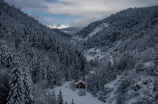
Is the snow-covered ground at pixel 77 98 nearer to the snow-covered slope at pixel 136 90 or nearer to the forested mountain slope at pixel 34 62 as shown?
the snow-covered slope at pixel 136 90

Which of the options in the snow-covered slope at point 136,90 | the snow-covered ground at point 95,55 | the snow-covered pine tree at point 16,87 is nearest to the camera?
the snow-covered pine tree at point 16,87

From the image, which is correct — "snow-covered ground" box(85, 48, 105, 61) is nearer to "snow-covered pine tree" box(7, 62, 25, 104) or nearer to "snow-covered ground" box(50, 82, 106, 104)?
"snow-covered ground" box(50, 82, 106, 104)

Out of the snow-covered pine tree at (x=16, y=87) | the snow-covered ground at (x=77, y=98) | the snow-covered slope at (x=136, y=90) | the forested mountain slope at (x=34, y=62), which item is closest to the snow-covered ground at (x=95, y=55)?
the forested mountain slope at (x=34, y=62)

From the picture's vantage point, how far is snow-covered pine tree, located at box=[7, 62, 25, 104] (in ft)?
52.6

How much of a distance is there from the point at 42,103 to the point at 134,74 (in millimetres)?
21594

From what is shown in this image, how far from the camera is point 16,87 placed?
53.0ft

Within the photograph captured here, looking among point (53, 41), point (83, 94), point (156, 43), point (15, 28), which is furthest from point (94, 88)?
point (15, 28)

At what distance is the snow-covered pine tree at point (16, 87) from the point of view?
16.0 meters

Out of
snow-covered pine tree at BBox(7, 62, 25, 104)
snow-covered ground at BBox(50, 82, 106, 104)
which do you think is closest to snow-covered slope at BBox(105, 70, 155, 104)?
snow-covered ground at BBox(50, 82, 106, 104)

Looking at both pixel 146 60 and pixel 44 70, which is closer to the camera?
pixel 146 60

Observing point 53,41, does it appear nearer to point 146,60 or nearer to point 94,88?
point 94,88

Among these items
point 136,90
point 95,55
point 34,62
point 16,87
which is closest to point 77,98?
point 136,90

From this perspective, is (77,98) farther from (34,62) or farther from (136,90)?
(34,62)

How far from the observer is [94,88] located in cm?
3425
